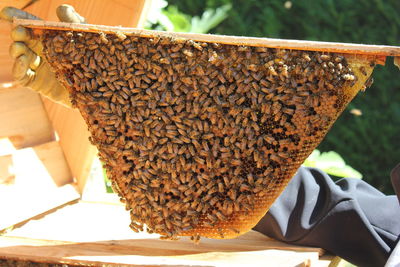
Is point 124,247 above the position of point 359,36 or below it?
below

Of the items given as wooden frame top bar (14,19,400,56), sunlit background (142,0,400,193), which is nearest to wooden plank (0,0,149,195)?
wooden frame top bar (14,19,400,56)

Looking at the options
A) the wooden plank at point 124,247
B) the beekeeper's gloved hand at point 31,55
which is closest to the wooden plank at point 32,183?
the wooden plank at point 124,247

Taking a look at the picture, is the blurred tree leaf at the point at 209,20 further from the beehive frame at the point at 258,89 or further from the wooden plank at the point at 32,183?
the beehive frame at the point at 258,89

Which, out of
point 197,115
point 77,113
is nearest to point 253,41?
point 197,115

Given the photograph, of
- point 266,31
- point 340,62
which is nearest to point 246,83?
point 340,62

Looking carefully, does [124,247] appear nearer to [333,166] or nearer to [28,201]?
[28,201]

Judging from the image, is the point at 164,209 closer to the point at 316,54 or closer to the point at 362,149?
the point at 316,54

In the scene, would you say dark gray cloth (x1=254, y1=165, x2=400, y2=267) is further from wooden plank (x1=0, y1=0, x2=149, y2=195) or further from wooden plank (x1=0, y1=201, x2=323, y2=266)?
wooden plank (x1=0, y1=0, x2=149, y2=195)
